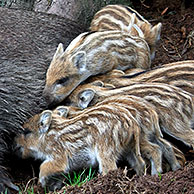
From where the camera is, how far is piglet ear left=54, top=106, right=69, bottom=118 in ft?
11.7

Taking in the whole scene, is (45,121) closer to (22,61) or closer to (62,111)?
(62,111)

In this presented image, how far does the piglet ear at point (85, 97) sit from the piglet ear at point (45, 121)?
40 cm

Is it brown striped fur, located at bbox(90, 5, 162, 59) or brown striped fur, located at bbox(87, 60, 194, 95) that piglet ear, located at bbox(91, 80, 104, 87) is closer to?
brown striped fur, located at bbox(87, 60, 194, 95)

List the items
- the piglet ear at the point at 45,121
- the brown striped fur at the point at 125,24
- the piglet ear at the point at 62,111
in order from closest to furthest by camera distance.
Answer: the piglet ear at the point at 45,121
the piglet ear at the point at 62,111
the brown striped fur at the point at 125,24

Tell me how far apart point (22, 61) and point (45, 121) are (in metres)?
0.86

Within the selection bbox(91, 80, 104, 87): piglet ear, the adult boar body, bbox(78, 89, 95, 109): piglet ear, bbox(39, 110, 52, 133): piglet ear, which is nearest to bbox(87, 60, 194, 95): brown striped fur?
bbox(91, 80, 104, 87): piglet ear

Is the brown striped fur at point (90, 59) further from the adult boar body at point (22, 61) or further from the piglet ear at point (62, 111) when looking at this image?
the piglet ear at point (62, 111)

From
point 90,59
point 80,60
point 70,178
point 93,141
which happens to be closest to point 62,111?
→ point 93,141

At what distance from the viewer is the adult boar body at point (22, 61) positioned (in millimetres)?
3742

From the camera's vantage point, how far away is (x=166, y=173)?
10.3 feet

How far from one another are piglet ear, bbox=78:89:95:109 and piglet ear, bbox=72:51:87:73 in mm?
310

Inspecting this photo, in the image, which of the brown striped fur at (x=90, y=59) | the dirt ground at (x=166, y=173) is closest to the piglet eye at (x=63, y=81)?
the brown striped fur at (x=90, y=59)

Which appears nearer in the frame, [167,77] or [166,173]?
[166,173]

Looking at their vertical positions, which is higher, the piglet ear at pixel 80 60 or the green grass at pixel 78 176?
the piglet ear at pixel 80 60
